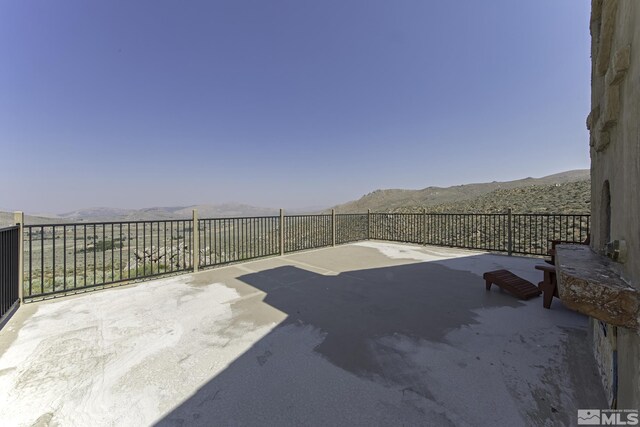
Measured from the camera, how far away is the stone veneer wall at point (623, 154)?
3.52 feet

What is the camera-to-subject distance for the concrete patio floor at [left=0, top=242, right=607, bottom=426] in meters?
1.58

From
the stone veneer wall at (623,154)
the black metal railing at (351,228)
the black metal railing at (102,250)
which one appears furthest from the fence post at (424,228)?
the black metal railing at (102,250)

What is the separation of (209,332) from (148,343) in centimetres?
54

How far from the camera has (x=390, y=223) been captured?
9.80m

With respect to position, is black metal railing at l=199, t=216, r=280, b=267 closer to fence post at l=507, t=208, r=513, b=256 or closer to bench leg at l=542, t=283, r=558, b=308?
bench leg at l=542, t=283, r=558, b=308

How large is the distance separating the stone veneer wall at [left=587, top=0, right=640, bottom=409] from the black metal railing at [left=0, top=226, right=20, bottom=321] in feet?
17.4

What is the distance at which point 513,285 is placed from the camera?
11.7ft

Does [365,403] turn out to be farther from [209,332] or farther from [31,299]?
[31,299]

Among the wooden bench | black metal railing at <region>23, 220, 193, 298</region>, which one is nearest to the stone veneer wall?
the wooden bench

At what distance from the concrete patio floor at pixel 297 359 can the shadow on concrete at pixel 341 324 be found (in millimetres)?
15

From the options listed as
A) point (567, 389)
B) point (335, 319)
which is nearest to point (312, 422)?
point (335, 319)

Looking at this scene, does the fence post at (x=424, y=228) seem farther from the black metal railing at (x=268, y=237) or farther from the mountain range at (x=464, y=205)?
the mountain range at (x=464, y=205)

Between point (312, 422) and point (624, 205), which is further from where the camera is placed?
point (312, 422)

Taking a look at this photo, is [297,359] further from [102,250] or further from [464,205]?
[464,205]
